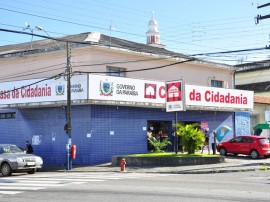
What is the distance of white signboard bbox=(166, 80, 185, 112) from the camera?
→ 2562 cm

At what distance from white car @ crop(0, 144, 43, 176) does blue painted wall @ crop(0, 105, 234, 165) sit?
5690mm

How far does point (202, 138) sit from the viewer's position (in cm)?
2541

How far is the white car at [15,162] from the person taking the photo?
20859 mm

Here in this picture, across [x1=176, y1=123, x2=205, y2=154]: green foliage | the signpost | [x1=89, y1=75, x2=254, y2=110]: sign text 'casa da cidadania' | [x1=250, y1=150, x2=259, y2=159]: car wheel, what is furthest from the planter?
[x1=250, y1=150, x2=259, y2=159]: car wheel

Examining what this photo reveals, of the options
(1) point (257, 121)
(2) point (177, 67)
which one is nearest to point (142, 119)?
(2) point (177, 67)

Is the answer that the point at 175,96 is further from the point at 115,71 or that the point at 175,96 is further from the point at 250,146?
the point at 250,146

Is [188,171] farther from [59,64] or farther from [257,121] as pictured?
[257,121]

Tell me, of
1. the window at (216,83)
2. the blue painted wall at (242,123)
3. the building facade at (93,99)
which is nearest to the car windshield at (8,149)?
the building facade at (93,99)

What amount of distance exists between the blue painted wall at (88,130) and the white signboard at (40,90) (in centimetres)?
190

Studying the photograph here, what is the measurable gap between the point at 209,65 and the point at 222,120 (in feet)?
15.2

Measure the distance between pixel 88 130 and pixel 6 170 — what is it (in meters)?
7.04

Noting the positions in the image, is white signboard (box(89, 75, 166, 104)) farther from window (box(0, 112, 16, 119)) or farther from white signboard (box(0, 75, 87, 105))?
window (box(0, 112, 16, 119))

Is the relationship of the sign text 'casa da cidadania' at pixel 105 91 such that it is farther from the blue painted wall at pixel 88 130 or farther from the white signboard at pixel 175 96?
the blue painted wall at pixel 88 130

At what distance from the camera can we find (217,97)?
32219 millimetres
